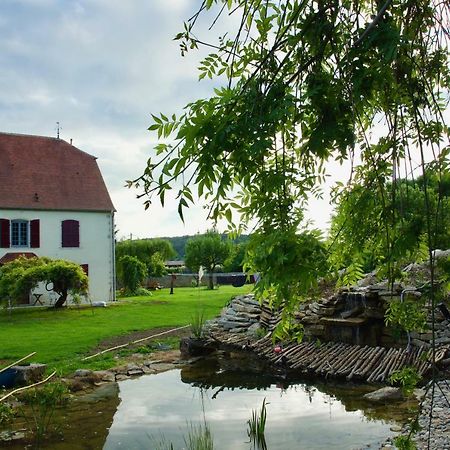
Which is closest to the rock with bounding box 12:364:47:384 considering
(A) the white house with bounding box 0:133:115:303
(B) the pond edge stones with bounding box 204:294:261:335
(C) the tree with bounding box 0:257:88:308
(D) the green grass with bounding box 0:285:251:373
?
(D) the green grass with bounding box 0:285:251:373

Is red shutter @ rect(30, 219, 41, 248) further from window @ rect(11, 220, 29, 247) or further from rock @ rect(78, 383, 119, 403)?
rock @ rect(78, 383, 119, 403)

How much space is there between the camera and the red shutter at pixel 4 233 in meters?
26.2

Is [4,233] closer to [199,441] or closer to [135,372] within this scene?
[135,372]

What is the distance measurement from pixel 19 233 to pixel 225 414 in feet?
67.7

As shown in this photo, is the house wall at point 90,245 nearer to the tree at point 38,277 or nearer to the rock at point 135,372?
the tree at point 38,277

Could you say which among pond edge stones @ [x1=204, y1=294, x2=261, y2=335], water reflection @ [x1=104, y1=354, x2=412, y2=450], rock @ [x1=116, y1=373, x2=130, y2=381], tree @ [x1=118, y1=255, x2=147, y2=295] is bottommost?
water reflection @ [x1=104, y1=354, x2=412, y2=450]

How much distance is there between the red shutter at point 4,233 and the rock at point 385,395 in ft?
70.1

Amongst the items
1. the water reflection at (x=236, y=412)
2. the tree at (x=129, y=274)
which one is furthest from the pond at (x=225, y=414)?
the tree at (x=129, y=274)

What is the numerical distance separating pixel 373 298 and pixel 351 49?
11.3m

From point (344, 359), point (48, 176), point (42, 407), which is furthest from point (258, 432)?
point (48, 176)

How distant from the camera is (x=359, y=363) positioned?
1150 cm

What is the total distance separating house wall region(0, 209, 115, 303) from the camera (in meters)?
27.3

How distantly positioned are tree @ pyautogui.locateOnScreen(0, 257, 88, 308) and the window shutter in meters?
3.61

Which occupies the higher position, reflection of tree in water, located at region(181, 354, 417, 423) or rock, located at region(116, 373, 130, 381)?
rock, located at region(116, 373, 130, 381)
